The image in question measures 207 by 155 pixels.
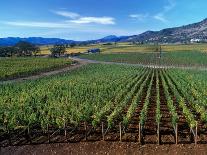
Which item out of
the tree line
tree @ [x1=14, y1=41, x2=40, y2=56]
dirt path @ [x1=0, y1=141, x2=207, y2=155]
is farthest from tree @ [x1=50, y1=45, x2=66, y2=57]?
dirt path @ [x1=0, y1=141, x2=207, y2=155]

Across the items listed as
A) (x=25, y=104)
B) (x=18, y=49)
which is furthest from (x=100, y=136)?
(x=18, y=49)

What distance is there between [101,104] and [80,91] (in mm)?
9194

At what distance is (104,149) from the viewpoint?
22.7 metres

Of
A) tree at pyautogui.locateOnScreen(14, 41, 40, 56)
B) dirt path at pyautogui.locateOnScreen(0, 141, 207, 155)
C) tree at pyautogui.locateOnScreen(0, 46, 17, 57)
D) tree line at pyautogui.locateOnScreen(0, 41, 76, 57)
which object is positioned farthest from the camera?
tree at pyautogui.locateOnScreen(14, 41, 40, 56)

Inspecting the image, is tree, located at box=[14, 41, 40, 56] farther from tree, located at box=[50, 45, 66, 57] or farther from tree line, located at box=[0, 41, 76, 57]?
tree, located at box=[50, 45, 66, 57]

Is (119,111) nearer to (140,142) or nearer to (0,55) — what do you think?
(140,142)

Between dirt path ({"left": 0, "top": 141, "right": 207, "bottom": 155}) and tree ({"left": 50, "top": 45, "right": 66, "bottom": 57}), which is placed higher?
dirt path ({"left": 0, "top": 141, "right": 207, "bottom": 155})

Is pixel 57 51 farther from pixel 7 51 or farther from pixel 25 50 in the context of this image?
pixel 7 51

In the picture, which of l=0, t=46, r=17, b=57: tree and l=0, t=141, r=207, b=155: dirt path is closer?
l=0, t=141, r=207, b=155: dirt path

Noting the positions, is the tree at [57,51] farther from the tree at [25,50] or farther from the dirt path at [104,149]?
the dirt path at [104,149]

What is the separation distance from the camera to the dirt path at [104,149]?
859 inches

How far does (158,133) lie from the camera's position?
76.4 ft

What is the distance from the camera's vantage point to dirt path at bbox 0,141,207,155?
21.8 meters

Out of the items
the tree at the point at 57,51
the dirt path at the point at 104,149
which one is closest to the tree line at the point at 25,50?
the tree at the point at 57,51
